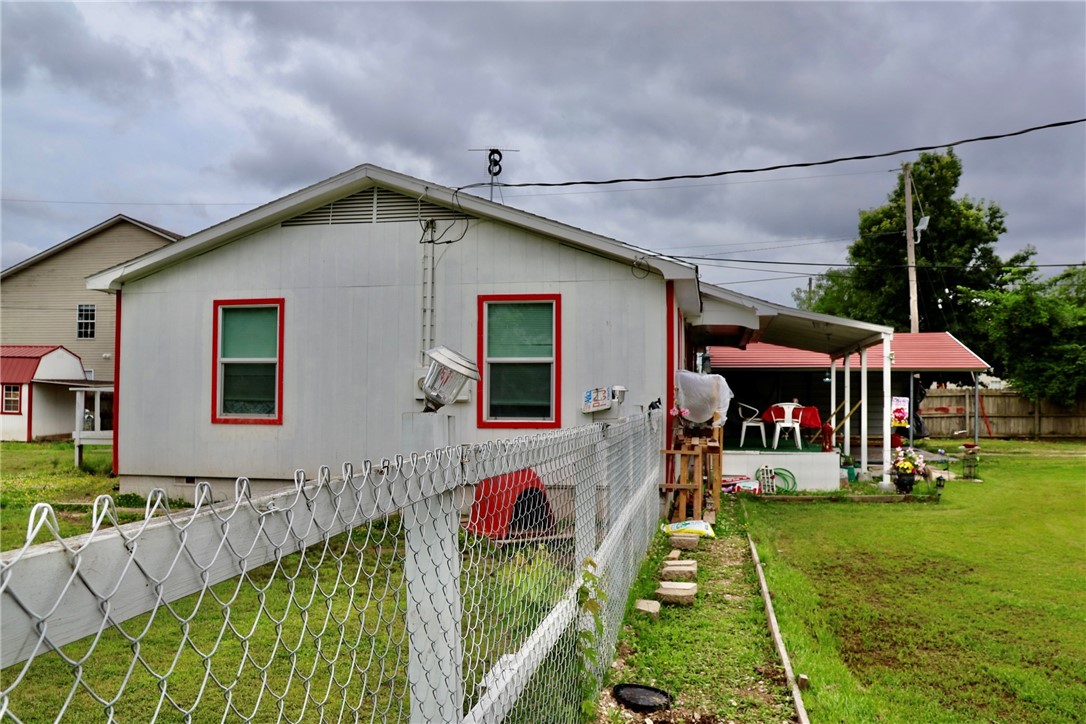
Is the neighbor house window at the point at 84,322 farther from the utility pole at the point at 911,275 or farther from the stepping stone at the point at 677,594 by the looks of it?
the utility pole at the point at 911,275

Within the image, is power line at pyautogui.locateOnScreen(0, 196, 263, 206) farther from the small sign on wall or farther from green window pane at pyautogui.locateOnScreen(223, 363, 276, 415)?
the small sign on wall

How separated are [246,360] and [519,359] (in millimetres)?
3549

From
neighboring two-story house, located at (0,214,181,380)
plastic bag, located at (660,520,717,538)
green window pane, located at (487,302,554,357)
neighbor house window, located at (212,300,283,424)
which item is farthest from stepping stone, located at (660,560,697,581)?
neighboring two-story house, located at (0,214,181,380)

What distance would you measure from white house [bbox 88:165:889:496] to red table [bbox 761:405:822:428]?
5.71m

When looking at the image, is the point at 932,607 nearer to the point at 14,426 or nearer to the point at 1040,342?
the point at 1040,342

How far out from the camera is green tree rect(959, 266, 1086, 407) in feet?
80.1

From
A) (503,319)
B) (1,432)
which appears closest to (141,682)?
(503,319)

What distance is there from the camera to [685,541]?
755 cm

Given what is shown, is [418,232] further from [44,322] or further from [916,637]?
[44,322]

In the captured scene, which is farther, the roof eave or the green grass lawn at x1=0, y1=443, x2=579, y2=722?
the roof eave

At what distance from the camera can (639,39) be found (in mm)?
12000

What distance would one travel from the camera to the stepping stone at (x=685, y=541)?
7.52m

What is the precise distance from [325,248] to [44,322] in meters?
19.9

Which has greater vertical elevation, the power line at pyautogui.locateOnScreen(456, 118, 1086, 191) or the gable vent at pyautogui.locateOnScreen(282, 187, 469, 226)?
the power line at pyautogui.locateOnScreen(456, 118, 1086, 191)
